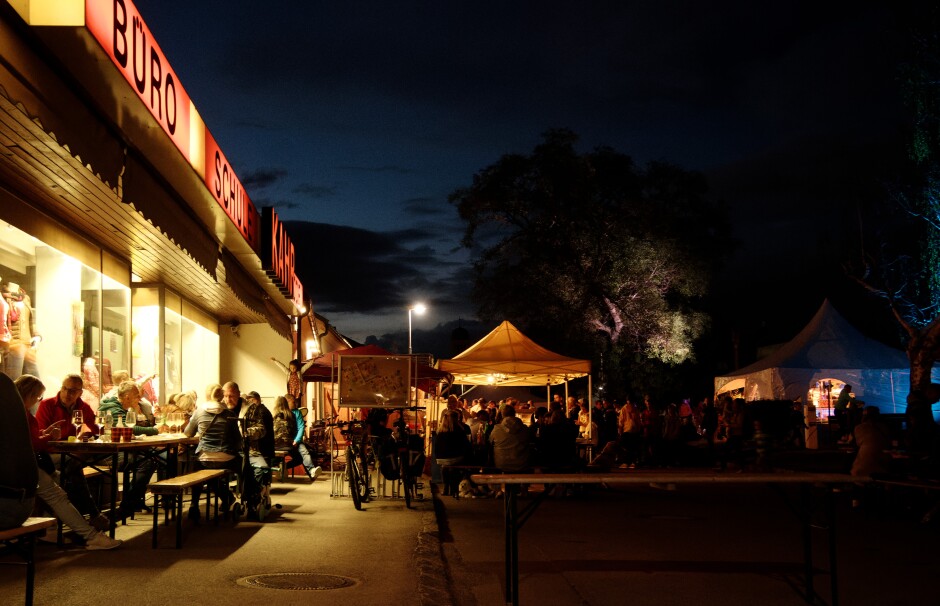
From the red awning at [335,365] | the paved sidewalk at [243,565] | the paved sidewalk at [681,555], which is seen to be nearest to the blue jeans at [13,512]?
the paved sidewalk at [243,565]

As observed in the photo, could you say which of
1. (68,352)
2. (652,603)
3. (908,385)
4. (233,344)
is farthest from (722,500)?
(908,385)

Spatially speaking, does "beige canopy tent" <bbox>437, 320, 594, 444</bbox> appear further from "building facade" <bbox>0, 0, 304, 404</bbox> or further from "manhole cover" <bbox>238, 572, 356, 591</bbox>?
"manhole cover" <bbox>238, 572, 356, 591</bbox>

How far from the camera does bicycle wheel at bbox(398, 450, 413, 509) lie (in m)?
14.7

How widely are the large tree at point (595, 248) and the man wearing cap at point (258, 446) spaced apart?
102ft

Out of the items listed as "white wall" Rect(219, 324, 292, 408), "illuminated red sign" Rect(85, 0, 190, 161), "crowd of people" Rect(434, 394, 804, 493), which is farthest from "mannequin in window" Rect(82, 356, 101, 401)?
"white wall" Rect(219, 324, 292, 408)

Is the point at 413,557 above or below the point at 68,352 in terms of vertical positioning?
below

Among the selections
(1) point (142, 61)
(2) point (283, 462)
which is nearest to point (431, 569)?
(1) point (142, 61)

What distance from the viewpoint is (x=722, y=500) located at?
16938 millimetres

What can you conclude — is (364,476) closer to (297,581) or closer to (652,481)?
(297,581)

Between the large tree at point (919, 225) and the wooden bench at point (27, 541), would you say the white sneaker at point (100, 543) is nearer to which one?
the wooden bench at point (27, 541)

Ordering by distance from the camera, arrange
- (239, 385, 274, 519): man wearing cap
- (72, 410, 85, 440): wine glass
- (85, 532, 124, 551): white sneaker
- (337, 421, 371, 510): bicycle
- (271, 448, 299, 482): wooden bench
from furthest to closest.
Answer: (271, 448, 299, 482): wooden bench, (337, 421, 371, 510): bicycle, (239, 385, 274, 519): man wearing cap, (72, 410, 85, 440): wine glass, (85, 532, 124, 551): white sneaker

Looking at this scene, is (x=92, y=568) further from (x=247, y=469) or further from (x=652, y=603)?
(x=652, y=603)

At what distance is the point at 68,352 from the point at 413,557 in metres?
6.11

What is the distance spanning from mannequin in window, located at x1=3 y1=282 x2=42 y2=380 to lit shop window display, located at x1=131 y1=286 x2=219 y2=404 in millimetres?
4414
